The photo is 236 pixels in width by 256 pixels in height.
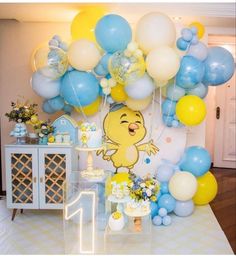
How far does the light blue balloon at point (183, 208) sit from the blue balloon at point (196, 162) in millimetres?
291

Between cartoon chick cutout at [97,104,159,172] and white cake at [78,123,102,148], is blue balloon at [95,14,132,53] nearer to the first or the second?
white cake at [78,123,102,148]

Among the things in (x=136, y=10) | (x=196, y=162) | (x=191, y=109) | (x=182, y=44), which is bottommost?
(x=196, y=162)

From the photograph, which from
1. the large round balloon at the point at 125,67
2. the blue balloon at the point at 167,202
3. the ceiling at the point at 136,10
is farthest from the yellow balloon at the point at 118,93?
the blue balloon at the point at 167,202

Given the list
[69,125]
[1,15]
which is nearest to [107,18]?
[69,125]

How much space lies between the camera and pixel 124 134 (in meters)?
3.54

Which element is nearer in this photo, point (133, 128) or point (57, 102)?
point (57, 102)

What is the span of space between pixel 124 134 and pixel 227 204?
1.42 meters

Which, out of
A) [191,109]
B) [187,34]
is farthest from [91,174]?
[187,34]

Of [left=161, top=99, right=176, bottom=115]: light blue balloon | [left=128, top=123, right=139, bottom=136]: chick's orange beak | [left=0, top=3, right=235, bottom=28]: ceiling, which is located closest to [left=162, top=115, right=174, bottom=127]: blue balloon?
[left=161, top=99, right=176, bottom=115]: light blue balloon

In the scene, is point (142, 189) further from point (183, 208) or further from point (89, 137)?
point (183, 208)

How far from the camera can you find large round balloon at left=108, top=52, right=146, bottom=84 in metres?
2.69

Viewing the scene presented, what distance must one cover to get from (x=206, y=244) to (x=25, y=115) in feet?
6.48

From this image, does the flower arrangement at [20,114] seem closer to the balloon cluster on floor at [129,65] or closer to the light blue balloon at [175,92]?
the balloon cluster on floor at [129,65]

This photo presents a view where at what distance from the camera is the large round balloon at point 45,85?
3.05 meters
